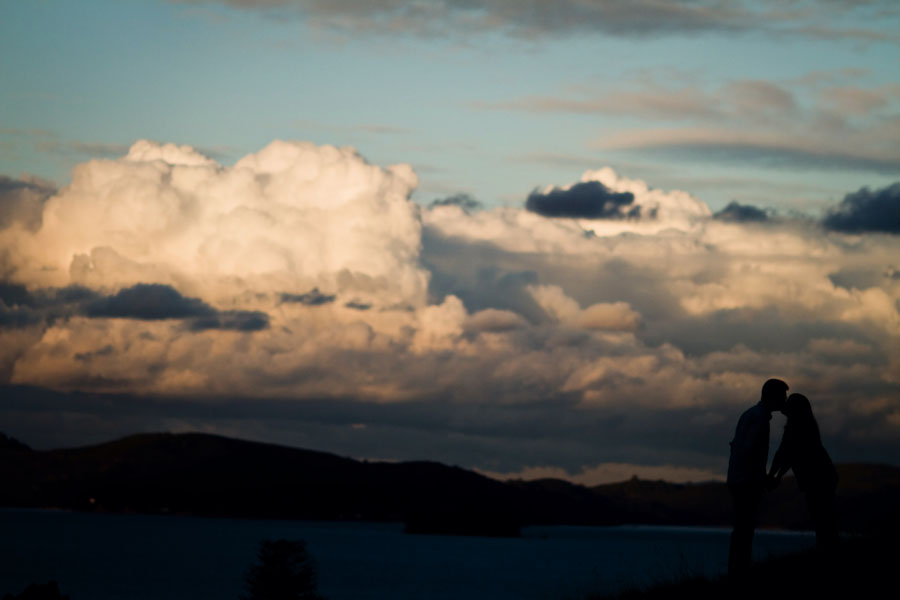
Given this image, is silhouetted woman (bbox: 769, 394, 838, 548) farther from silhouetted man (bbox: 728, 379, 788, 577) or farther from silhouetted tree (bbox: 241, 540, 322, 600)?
silhouetted tree (bbox: 241, 540, 322, 600)

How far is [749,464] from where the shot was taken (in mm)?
14992

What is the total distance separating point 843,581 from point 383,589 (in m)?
124

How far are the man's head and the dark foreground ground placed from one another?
2.43 metres

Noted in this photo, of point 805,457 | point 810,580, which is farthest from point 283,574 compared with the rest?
point 810,580

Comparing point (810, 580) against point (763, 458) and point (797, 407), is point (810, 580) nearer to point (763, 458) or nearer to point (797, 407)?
point (763, 458)

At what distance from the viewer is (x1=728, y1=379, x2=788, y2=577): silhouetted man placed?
14945mm

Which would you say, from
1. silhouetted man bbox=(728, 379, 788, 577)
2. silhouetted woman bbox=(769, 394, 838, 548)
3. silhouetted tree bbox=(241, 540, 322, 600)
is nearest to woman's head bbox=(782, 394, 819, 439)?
silhouetted woman bbox=(769, 394, 838, 548)

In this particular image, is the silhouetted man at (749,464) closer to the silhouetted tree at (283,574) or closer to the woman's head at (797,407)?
the woman's head at (797,407)

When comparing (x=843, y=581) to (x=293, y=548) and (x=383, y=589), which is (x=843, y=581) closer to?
(x=293, y=548)

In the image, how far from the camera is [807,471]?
16062mm

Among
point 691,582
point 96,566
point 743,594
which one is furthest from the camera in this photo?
point 96,566

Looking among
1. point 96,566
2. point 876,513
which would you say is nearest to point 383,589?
point 96,566

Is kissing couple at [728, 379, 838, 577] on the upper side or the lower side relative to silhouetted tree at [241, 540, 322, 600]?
upper

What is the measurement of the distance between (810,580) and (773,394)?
105 inches
